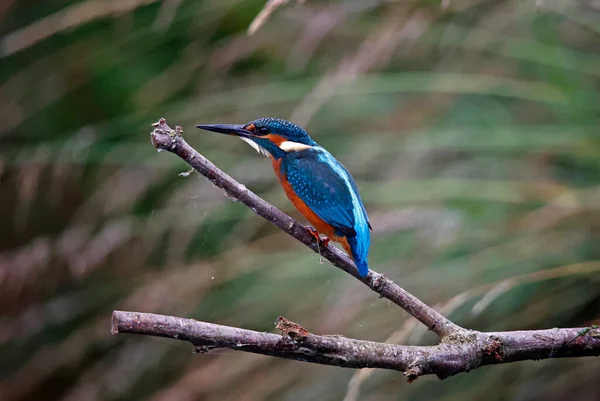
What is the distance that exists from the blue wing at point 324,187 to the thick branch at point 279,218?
0.12 feet

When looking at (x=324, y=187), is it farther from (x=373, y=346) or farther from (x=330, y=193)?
(x=373, y=346)

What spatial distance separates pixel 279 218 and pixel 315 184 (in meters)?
0.11

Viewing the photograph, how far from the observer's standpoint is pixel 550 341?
0.83 m

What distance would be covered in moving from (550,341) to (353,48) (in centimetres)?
145

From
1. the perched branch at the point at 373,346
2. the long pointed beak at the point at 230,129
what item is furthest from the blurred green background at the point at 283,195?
the long pointed beak at the point at 230,129

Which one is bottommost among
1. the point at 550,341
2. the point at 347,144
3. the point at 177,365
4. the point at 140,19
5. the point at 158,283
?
the point at 177,365

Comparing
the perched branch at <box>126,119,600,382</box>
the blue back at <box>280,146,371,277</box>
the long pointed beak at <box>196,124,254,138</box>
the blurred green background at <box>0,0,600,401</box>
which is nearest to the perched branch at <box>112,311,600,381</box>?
the perched branch at <box>126,119,600,382</box>

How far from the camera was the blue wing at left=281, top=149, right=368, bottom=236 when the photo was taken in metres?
0.86

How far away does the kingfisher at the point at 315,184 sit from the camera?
849 mm

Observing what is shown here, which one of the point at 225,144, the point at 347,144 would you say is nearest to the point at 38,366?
the point at 225,144

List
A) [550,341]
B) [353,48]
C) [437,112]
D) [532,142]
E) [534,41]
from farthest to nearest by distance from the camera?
[353,48]
[437,112]
[534,41]
[532,142]
[550,341]

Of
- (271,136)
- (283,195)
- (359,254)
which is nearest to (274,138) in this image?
(271,136)

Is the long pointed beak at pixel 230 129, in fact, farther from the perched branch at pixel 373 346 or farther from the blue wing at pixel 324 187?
the perched branch at pixel 373 346

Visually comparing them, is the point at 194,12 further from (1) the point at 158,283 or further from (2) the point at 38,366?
(2) the point at 38,366
